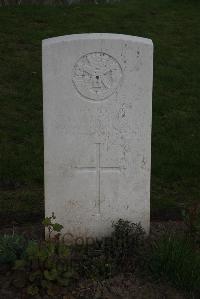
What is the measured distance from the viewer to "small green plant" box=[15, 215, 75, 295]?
347cm

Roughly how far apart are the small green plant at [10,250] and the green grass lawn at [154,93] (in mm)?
846

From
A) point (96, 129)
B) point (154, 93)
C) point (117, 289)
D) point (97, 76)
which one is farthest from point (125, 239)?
point (154, 93)

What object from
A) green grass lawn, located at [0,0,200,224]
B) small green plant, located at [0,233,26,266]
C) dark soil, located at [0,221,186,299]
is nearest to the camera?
dark soil, located at [0,221,186,299]

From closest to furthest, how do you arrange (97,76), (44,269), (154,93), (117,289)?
(44,269) → (117,289) → (97,76) → (154,93)

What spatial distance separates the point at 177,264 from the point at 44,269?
2.64 feet

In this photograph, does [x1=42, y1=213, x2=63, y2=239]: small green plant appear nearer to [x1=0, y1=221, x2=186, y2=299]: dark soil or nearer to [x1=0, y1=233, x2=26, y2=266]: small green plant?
[x1=0, y1=233, x2=26, y2=266]: small green plant

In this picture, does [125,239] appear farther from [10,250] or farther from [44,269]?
[10,250]

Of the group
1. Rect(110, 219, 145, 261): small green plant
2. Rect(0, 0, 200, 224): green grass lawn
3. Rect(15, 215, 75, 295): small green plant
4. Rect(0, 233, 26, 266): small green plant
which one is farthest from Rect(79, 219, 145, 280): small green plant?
Rect(0, 0, 200, 224): green grass lawn

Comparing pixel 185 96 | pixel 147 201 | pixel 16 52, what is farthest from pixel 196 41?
pixel 147 201

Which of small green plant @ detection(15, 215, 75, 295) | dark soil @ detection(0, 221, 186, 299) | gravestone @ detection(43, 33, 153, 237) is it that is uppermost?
gravestone @ detection(43, 33, 153, 237)

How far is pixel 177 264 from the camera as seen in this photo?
362 centimetres

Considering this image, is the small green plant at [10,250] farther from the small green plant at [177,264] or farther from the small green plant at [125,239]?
the small green plant at [177,264]

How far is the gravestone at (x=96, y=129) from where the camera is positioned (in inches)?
148

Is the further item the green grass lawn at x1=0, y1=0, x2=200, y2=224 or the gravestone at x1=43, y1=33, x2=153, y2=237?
the green grass lawn at x1=0, y1=0, x2=200, y2=224
